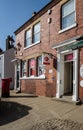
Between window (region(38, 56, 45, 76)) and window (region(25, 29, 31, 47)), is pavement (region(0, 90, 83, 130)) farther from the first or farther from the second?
window (region(25, 29, 31, 47))

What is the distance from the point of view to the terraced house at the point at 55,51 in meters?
10.6

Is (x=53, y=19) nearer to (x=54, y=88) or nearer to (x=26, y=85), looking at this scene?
(x=54, y=88)

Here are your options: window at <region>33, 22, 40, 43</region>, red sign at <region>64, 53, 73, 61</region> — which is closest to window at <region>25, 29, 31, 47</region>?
window at <region>33, 22, 40, 43</region>

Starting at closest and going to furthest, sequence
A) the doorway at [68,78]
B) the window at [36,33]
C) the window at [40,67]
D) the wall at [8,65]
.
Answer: the doorway at [68,78], the window at [40,67], the window at [36,33], the wall at [8,65]

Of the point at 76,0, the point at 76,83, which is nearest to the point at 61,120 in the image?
the point at 76,83

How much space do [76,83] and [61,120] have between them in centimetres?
327

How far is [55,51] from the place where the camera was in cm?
1257

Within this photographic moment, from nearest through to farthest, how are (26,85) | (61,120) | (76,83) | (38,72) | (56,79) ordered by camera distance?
(61,120) < (76,83) < (56,79) < (38,72) < (26,85)

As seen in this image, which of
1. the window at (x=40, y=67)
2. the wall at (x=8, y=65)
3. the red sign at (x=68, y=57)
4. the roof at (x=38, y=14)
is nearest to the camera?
the red sign at (x=68, y=57)

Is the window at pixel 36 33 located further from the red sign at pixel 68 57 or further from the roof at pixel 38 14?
the red sign at pixel 68 57

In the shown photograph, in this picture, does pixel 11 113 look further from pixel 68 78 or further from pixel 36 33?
pixel 36 33

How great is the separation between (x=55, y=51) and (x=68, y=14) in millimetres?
2429

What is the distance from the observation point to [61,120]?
757 centimetres

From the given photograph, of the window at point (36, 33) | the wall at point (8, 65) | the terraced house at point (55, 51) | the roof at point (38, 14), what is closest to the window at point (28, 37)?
the terraced house at point (55, 51)
